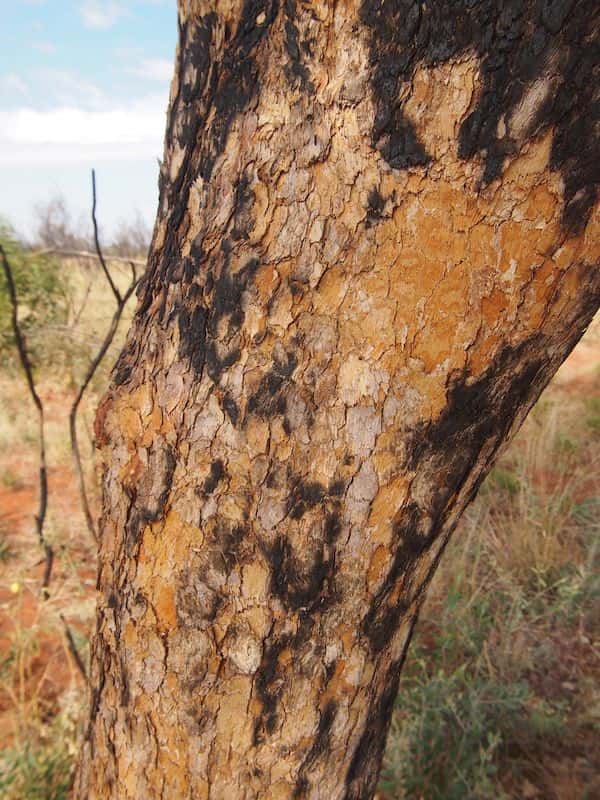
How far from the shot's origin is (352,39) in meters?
0.56

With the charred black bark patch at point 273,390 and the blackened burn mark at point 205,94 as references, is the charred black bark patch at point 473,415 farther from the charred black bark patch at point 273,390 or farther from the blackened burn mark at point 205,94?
the blackened burn mark at point 205,94

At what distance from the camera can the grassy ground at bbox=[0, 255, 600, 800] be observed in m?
1.84

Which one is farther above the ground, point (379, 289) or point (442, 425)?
point (379, 289)

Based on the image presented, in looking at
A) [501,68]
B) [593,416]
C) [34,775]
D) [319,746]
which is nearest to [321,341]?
[501,68]

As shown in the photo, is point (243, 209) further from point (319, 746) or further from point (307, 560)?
point (319, 746)

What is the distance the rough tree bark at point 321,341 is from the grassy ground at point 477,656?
123cm

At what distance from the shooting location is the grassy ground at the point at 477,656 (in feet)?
6.03

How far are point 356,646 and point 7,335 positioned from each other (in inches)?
208

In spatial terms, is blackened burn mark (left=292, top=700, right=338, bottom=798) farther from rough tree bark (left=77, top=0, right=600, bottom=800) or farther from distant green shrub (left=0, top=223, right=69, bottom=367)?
distant green shrub (left=0, top=223, right=69, bottom=367)

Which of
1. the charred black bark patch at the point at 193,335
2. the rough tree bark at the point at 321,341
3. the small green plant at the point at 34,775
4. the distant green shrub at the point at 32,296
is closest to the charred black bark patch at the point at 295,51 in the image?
the rough tree bark at the point at 321,341

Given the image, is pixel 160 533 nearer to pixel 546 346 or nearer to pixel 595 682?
pixel 546 346

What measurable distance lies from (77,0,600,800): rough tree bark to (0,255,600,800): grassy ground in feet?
4.04

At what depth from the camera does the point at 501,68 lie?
53 centimetres

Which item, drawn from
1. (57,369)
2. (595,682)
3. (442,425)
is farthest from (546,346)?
(57,369)
